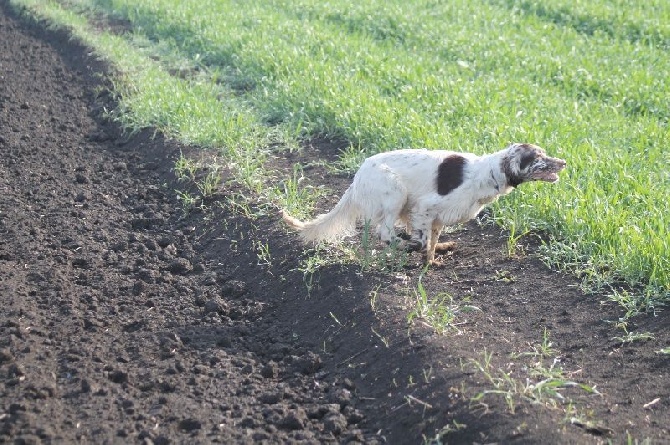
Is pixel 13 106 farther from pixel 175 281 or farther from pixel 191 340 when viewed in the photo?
pixel 191 340

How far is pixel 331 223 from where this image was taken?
6.93m

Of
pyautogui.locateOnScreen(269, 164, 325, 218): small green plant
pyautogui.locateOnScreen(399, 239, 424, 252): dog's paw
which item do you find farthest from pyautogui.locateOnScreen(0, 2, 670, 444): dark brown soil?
pyautogui.locateOnScreen(269, 164, 325, 218): small green plant

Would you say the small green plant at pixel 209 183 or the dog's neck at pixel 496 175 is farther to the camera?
the small green plant at pixel 209 183

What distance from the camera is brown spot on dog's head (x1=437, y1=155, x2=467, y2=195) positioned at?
6.71 m

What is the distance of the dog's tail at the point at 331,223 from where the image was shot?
6.91 m

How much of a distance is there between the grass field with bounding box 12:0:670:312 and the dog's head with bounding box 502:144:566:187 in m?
0.59

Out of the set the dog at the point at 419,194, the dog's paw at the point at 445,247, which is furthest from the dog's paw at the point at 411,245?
the dog's paw at the point at 445,247

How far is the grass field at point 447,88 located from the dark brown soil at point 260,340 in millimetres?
554

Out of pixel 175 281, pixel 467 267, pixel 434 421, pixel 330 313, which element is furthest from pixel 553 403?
pixel 175 281

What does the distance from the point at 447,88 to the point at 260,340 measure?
584 cm

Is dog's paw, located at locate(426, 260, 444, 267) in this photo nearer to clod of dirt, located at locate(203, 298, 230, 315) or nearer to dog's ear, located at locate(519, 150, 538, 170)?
dog's ear, located at locate(519, 150, 538, 170)

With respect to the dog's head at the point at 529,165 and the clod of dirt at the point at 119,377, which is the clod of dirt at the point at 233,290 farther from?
the dog's head at the point at 529,165

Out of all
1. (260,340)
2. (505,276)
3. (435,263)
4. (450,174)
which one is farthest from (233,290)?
(505,276)

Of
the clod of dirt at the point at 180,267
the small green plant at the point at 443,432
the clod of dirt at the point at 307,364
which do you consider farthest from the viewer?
the clod of dirt at the point at 180,267
